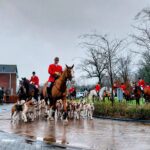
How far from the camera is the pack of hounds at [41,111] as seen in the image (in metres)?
24.4

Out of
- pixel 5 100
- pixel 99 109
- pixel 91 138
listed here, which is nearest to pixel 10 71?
pixel 5 100

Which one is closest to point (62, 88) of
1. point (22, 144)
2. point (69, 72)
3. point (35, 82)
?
point (69, 72)

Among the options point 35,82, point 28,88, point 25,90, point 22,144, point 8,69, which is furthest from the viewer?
point 8,69

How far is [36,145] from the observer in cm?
1438

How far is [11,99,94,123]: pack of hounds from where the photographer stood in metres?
24.4

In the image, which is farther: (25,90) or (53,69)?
(25,90)

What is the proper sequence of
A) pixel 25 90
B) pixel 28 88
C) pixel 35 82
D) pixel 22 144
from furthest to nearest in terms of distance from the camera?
pixel 35 82 → pixel 28 88 → pixel 25 90 → pixel 22 144

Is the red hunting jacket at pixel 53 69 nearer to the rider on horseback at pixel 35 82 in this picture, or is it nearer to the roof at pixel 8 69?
the rider on horseback at pixel 35 82

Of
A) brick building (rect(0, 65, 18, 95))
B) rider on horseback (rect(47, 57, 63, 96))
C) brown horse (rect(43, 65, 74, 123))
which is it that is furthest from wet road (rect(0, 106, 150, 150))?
brick building (rect(0, 65, 18, 95))

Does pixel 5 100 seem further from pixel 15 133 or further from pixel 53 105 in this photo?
pixel 15 133

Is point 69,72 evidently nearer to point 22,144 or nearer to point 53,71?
point 53,71

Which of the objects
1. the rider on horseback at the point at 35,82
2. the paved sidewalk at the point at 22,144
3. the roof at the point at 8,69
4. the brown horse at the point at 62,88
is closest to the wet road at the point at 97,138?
the paved sidewalk at the point at 22,144

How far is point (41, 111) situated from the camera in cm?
3022

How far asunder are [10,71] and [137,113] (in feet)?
273
